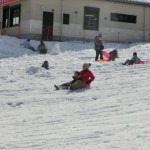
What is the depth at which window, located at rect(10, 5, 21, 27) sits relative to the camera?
31.6 m

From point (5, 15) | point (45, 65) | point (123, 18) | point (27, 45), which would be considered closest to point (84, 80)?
point (45, 65)

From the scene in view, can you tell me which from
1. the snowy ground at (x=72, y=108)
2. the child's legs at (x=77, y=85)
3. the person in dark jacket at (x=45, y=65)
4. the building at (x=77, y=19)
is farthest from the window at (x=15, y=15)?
the child's legs at (x=77, y=85)

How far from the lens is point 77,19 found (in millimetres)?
31344

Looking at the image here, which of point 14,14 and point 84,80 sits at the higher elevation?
point 14,14

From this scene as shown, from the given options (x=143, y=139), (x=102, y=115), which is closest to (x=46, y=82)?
(x=102, y=115)

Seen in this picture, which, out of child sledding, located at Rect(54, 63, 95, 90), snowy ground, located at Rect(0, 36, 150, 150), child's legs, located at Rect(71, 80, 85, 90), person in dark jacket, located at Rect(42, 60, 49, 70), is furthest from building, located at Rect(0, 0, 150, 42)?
child's legs, located at Rect(71, 80, 85, 90)

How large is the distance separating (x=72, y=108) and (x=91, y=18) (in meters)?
20.4

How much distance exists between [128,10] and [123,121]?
80.4 feet

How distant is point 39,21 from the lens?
30078 millimetres

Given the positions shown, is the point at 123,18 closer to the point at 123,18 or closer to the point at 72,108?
the point at 123,18

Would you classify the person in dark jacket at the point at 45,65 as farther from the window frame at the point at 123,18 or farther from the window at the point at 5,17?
the window at the point at 5,17

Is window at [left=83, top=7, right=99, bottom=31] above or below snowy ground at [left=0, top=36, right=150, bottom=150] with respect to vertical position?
above

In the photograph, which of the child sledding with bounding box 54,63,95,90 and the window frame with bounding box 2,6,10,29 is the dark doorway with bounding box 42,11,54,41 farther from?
the child sledding with bounding box 54,63,95,90

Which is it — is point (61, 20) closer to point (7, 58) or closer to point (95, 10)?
point (95, 10)
